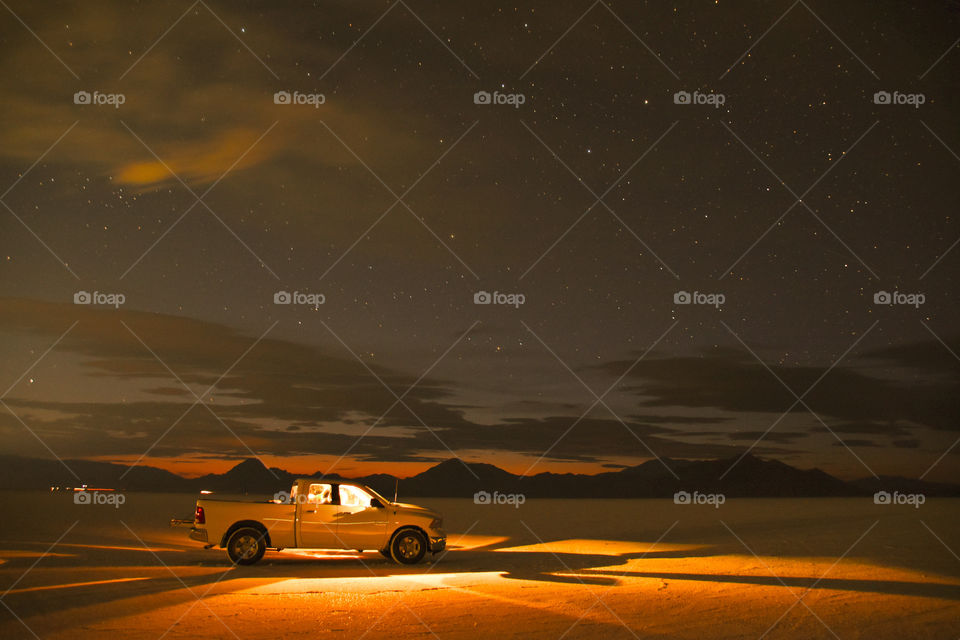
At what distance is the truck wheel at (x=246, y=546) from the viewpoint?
538 inches

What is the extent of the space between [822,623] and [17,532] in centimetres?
2142

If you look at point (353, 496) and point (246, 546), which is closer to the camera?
point (246, 546)

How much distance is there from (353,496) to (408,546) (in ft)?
4.50

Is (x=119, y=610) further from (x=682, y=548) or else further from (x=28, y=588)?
(x=682, y=548)

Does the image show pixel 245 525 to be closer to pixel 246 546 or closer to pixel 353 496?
pixel 246 546

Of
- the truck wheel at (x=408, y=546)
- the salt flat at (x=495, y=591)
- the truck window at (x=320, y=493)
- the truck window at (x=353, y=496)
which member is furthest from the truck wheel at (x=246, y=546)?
the truck wheel at (x=408, y=546)

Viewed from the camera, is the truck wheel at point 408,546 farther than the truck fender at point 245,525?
Yes

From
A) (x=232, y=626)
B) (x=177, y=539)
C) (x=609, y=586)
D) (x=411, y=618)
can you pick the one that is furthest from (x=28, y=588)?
(x=177, y=539)

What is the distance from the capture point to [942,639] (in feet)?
26.2

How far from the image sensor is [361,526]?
46.6 feet

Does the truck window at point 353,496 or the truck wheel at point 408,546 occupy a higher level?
the truck window at point 353,496

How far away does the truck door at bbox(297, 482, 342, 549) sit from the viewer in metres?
14.0

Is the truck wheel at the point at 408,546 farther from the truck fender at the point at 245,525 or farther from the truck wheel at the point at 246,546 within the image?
the truck wheel at the point at 246,546

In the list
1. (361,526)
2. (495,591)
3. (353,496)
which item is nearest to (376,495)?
(353,496)
